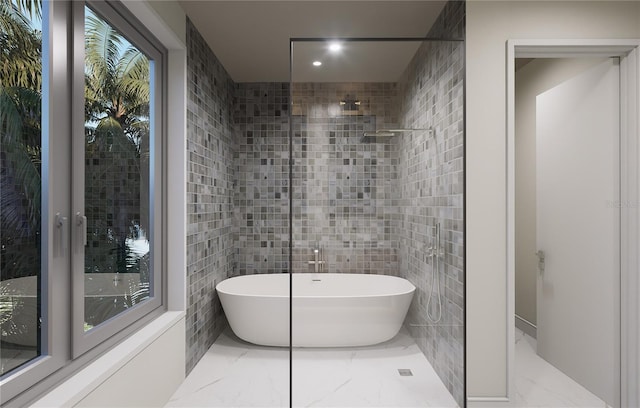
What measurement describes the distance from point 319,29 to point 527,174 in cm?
212

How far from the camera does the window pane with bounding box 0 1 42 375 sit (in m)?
1.43

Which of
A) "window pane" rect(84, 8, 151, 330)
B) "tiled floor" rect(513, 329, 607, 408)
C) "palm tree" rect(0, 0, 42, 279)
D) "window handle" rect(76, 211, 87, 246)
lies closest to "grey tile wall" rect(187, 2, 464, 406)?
"tiled floor" rect(513, 329, 607, 408)

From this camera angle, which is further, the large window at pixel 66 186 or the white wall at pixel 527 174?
the white wall at pixel 527 174

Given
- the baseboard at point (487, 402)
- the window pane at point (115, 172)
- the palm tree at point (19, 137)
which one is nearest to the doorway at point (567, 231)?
the baseboard at point (487, 402)

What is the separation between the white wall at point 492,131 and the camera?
2.35 meters

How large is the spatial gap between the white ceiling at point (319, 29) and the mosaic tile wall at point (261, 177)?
0.81 meters

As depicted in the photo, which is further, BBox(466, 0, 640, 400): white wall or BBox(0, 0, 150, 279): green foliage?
BBox(466, 0, 640, 400): white wall

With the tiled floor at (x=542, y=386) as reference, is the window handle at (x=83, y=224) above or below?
above

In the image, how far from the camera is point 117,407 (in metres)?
1.86

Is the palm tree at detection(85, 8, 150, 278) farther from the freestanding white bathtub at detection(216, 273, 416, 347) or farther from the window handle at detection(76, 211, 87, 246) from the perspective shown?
the freestanding white bathtub at detection(216, 273, 416, 347)

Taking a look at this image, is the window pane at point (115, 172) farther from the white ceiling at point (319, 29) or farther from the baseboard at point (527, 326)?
the baseboard at point (527, 326)

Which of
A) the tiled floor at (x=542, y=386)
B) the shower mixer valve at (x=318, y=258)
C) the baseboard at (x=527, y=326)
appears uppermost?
the shower mixer valve at (x=318, y=258)

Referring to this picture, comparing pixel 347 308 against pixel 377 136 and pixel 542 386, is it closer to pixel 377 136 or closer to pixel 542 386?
pixel 377 136

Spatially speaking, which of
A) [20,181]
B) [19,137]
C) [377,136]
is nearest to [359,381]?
[377,136]
